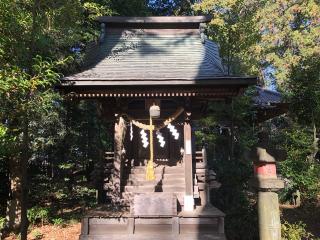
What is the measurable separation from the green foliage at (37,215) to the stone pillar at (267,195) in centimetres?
998

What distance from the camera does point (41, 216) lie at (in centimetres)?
1230

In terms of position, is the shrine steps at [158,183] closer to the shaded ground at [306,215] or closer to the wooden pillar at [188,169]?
the wooden pillar at [188,169]

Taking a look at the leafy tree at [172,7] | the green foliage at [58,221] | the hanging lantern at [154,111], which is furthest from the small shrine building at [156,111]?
the leafy tree at [172,7]

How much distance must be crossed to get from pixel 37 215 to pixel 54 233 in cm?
120

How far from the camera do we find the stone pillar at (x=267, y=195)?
3.82 metres

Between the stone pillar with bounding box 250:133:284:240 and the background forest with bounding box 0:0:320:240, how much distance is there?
4.49 meters

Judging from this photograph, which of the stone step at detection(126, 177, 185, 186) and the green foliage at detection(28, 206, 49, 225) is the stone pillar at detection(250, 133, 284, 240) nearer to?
the stone step at detection(126, 177, 185, 186)

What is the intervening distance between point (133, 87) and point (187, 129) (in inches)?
77.7

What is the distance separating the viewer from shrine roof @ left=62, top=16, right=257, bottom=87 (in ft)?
30.8

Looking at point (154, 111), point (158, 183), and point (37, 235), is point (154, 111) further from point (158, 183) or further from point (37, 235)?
point (37, 235)

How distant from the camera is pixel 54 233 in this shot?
11.4m

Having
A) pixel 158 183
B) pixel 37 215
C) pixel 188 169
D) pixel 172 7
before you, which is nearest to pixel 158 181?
pixel 158 183

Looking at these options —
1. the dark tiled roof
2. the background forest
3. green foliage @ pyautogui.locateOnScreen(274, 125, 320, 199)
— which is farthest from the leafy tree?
green foliage @ pyautogui.locateOnScreen(274, 125, 320, 199)

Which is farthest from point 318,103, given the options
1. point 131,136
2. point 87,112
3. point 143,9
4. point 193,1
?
point 193,1
